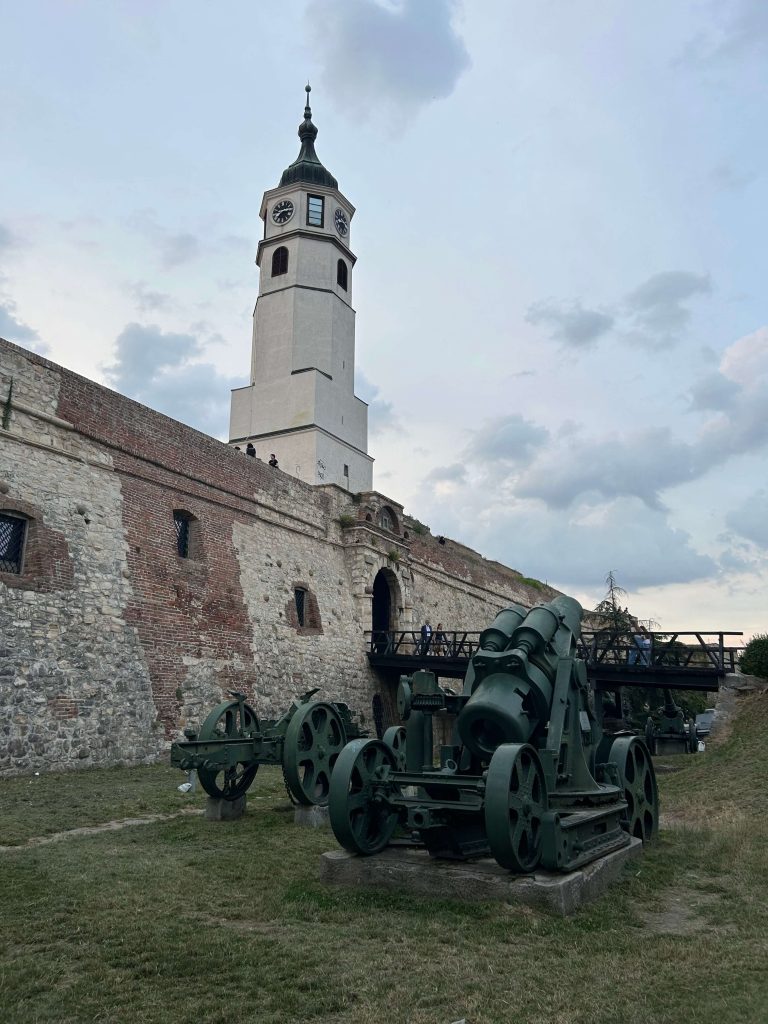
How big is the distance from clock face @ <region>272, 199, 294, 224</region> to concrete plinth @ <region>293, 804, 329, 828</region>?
81.5ft

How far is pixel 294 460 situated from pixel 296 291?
20.3 ft

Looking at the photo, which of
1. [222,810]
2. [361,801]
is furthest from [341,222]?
[361,801]

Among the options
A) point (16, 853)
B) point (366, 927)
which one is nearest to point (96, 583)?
point (16, 853)

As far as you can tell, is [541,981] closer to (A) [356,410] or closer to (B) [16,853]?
(B) [16,853]

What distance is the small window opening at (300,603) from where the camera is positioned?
18.6m

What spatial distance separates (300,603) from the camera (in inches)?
741

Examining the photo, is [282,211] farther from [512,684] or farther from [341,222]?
[512,684]

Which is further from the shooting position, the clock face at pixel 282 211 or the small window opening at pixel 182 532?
the clock face at pixel 282 211

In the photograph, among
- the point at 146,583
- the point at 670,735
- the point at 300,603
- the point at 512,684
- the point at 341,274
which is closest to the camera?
the point at 512,684

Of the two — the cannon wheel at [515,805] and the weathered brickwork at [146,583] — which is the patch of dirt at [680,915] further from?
the weathered brickwork at [146,583]

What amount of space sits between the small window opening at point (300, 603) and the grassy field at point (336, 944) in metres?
11.4

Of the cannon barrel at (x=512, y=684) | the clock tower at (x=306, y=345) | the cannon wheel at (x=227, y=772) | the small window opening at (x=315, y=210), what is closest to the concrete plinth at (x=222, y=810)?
the cannon wheel at (x=227, y=772)

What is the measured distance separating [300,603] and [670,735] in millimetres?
8464

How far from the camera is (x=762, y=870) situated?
6117 mm
